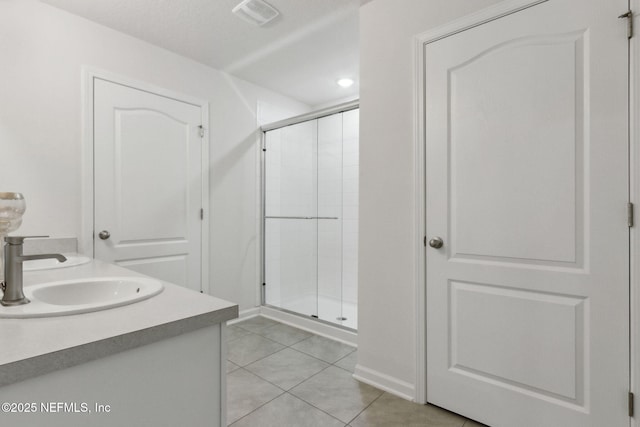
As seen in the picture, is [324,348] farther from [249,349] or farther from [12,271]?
[12,271]

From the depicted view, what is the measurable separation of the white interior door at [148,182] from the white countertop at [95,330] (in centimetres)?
168

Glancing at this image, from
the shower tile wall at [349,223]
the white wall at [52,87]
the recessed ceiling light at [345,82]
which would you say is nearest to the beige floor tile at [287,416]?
the shower tile wall at [349,223]

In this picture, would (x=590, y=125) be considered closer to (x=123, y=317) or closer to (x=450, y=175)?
(x=450, y=175)

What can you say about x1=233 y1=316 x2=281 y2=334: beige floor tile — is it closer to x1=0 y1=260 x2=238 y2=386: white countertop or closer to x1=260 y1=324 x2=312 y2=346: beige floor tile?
x1=260 y1=324 x2=312 y2=346: beige floor tile

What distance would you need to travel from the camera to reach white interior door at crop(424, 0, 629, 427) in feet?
4.18

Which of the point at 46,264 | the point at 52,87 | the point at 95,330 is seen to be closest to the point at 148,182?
the point at 52,87

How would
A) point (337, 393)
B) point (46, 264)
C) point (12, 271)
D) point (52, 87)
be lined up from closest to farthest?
point (12, 271) < point (46, 264) < point (337, 393) < point (52, 87)

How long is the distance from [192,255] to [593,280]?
2664 mm

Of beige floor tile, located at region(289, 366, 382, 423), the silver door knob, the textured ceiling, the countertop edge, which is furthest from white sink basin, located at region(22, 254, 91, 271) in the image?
the silver door knob

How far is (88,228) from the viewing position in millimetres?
2203

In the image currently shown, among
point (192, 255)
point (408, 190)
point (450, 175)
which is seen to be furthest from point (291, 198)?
point (450, 175)

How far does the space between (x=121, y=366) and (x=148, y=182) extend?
208 cm

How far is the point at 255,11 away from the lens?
6.95 feet

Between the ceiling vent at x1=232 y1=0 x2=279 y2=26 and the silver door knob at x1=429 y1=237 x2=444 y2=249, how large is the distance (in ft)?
5.87
